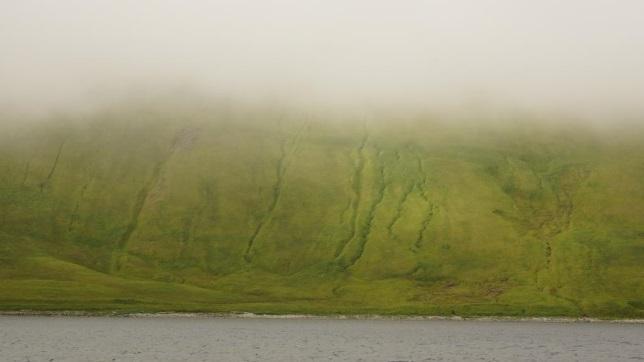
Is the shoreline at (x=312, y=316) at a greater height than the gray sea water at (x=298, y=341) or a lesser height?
lesser

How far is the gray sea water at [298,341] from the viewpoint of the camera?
307 ft

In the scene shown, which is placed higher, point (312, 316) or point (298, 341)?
point (298, 341)

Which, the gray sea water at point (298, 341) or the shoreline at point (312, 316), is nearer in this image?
the gray sea water at point (298, 341)

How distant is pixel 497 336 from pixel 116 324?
72.9 metres

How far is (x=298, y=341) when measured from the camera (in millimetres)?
117812

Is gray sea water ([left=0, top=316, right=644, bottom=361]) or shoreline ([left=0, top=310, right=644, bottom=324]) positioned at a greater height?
gray sea water ([left=0, top=316, right=644, bottom=361])

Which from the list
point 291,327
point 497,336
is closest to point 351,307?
point 291,327

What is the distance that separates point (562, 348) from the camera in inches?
4459

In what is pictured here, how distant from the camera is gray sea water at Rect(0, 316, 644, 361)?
307ft

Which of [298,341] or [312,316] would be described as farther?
[312,316]

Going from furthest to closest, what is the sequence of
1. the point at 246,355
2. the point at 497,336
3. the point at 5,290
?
the point at 5,290 < the point at 497,336 < the point at 246,355

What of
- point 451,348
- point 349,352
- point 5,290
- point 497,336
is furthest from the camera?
point 5,290

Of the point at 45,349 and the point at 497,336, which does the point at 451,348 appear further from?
the point at 45,349

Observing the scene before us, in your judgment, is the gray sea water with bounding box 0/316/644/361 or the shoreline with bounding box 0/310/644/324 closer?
the gray sea water with bounding box 0/316/644/361
